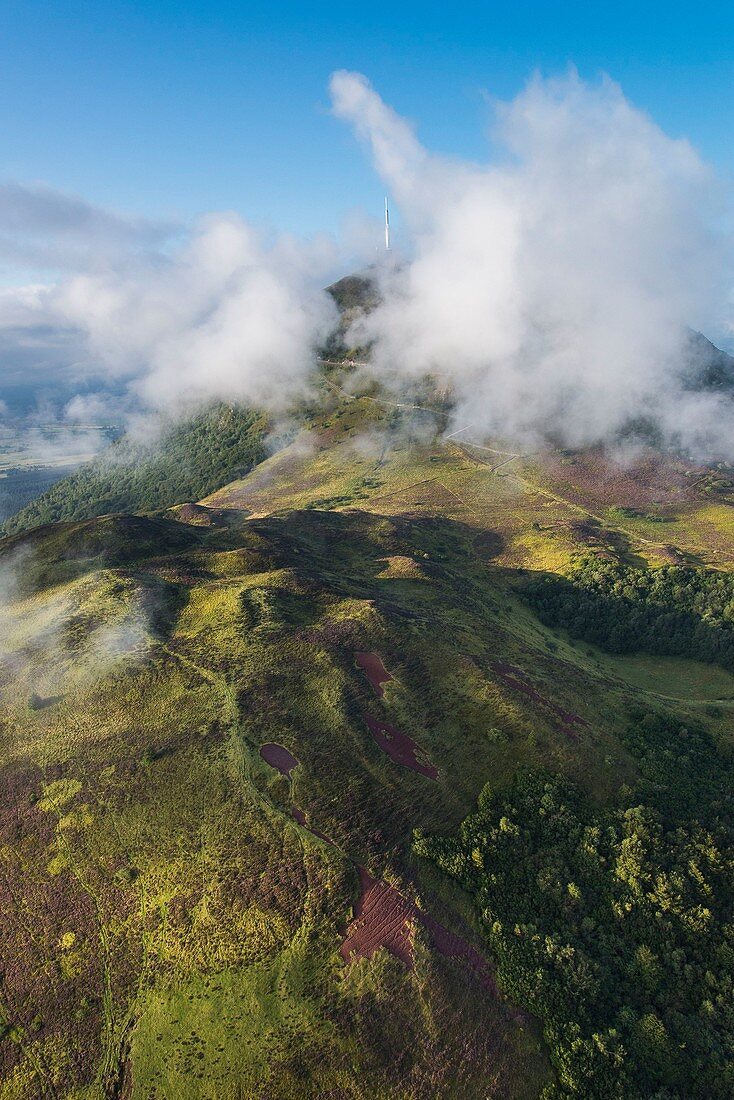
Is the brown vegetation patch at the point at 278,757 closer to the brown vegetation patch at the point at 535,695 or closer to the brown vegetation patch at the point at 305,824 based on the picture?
the brown vegetation patch at the point at 305,824

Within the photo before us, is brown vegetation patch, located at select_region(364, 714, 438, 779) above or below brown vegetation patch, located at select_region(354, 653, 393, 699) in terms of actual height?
below

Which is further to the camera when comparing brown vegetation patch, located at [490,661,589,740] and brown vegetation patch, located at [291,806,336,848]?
brown vegetation patch, located at [490,661,589,740]

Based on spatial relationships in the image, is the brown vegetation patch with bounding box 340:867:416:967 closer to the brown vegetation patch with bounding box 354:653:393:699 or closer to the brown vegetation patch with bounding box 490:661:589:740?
the brown vegetation patch with bounding box 354:653:393:699

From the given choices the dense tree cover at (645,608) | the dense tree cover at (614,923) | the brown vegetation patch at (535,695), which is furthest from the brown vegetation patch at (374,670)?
the dense tree cover at (645,608)

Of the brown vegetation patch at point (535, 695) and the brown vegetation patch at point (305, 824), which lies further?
the brown vegetation patch at point (535, 695)

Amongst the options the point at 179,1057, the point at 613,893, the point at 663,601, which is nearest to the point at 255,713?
the point at 179,1057

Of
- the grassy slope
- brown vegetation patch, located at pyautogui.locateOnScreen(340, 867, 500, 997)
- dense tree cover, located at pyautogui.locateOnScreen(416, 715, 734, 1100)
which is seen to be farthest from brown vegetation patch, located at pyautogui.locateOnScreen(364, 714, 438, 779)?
brown vegetation patch, located at pyautogui.locateOnScreen(340, 867, 500, 997)
